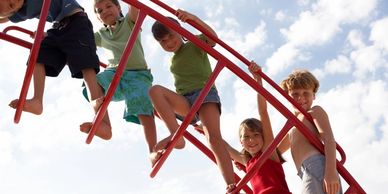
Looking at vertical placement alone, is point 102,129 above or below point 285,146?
below

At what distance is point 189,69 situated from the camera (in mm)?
4066

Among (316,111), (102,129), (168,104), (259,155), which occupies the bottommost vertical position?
(102,129)

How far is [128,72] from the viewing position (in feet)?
13.6

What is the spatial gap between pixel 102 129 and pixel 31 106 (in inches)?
17.0

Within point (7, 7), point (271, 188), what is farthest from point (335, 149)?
point (7, 7)

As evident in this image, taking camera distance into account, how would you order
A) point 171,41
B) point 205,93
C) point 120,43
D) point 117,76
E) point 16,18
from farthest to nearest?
point 120,43 → point 171,41 → point 16,18 → point 205,93 → point 117,76

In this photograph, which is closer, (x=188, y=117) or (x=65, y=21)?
(x=188, y=117)

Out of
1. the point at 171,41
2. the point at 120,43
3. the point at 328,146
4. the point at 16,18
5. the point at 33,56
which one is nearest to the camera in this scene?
the point at 33,56

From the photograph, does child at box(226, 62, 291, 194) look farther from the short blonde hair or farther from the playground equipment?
the playground equipment

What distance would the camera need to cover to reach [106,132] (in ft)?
11.5

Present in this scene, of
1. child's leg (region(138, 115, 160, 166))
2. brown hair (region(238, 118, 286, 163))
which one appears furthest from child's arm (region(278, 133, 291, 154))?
child's leg (region(138, 115, 160, 166))

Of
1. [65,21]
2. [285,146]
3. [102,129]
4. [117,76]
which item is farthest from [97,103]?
[285,146]

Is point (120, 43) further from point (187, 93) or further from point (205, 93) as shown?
point (205, 93)

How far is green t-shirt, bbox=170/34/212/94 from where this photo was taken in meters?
4.03
